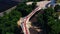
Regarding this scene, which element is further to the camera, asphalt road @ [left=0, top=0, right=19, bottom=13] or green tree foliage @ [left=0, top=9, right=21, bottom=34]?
asphalt road @ [left=0, top=0, right=19, bottom=13]

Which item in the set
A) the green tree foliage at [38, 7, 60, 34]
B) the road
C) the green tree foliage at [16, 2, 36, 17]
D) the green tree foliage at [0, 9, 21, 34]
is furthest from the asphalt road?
the green tree foliage at [38, 7, 60, 34]

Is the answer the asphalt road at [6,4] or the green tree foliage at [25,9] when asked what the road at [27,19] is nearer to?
the green tree foliage at [25,9]

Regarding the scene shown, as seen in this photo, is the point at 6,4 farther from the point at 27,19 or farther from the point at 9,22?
the point at 9,22

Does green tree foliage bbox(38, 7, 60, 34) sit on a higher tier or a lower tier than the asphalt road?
lower

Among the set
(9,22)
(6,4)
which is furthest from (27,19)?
(6,4)

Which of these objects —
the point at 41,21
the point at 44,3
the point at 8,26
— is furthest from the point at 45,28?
the point at 44,3

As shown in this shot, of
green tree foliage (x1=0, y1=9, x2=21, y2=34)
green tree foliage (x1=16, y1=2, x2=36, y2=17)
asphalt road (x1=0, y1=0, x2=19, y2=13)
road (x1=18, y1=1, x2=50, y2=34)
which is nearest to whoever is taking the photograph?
→ green tree foliage (x1=0, y1=9, x2=21, y2=34)

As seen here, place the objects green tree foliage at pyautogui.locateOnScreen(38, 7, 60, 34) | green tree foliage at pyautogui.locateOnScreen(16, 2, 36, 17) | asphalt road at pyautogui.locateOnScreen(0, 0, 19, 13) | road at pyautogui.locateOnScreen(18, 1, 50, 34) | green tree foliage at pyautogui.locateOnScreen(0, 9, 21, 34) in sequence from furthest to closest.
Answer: asphalt road at pyautogui.locateOnScreen(0, 0, 19, 13), green tree foliage at pyautogui.locateOnScreen(16, 2, 36, 17), road at pyautogui.locateOnScreen(18, 1, 50, 34), green tree foliage at pyautogui.locateOnScreen(0, 9, 21, 34), green tree foliage at pyautogui.locateOnScreen(38, 7, 60, 34)

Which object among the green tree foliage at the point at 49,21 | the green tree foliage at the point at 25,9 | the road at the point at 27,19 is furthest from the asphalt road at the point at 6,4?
the green tree foliage at the point at 49,21

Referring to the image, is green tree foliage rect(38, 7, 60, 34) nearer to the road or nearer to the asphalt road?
the road
